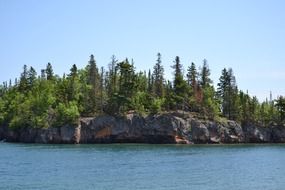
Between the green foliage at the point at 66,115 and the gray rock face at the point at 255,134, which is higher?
the green foliage at the point at 66,115

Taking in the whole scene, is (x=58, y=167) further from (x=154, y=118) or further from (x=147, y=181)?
(x=154, y=118)

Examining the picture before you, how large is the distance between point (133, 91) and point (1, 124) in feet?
155

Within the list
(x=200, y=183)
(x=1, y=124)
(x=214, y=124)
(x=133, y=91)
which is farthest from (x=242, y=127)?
(x=200, y=183)

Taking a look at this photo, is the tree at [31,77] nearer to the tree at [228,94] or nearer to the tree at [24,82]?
the tree at [24,82]

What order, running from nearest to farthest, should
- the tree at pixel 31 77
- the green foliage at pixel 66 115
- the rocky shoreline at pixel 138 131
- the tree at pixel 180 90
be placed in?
the rocky shoreline at pixel 138 131 → the green foliage at pixel 66 115 → the tree at pixel 180 90 → the tree at pixel 31 77

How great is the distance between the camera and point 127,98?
131500 mm

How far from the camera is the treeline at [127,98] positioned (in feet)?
430

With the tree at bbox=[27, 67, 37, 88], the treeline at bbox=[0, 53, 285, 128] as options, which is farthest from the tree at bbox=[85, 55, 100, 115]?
the tree at bbox=[27, 67, 37, 88]

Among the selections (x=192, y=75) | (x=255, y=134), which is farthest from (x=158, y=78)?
(x=255, y=134)

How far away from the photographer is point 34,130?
13000 centimetres

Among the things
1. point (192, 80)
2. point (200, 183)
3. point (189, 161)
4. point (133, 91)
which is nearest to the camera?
point (200, 183)

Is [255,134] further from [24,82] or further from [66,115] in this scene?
[24,82]

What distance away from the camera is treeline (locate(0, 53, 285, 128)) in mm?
131000

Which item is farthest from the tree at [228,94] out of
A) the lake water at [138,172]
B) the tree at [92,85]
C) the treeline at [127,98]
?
the lake water at [138,172]
